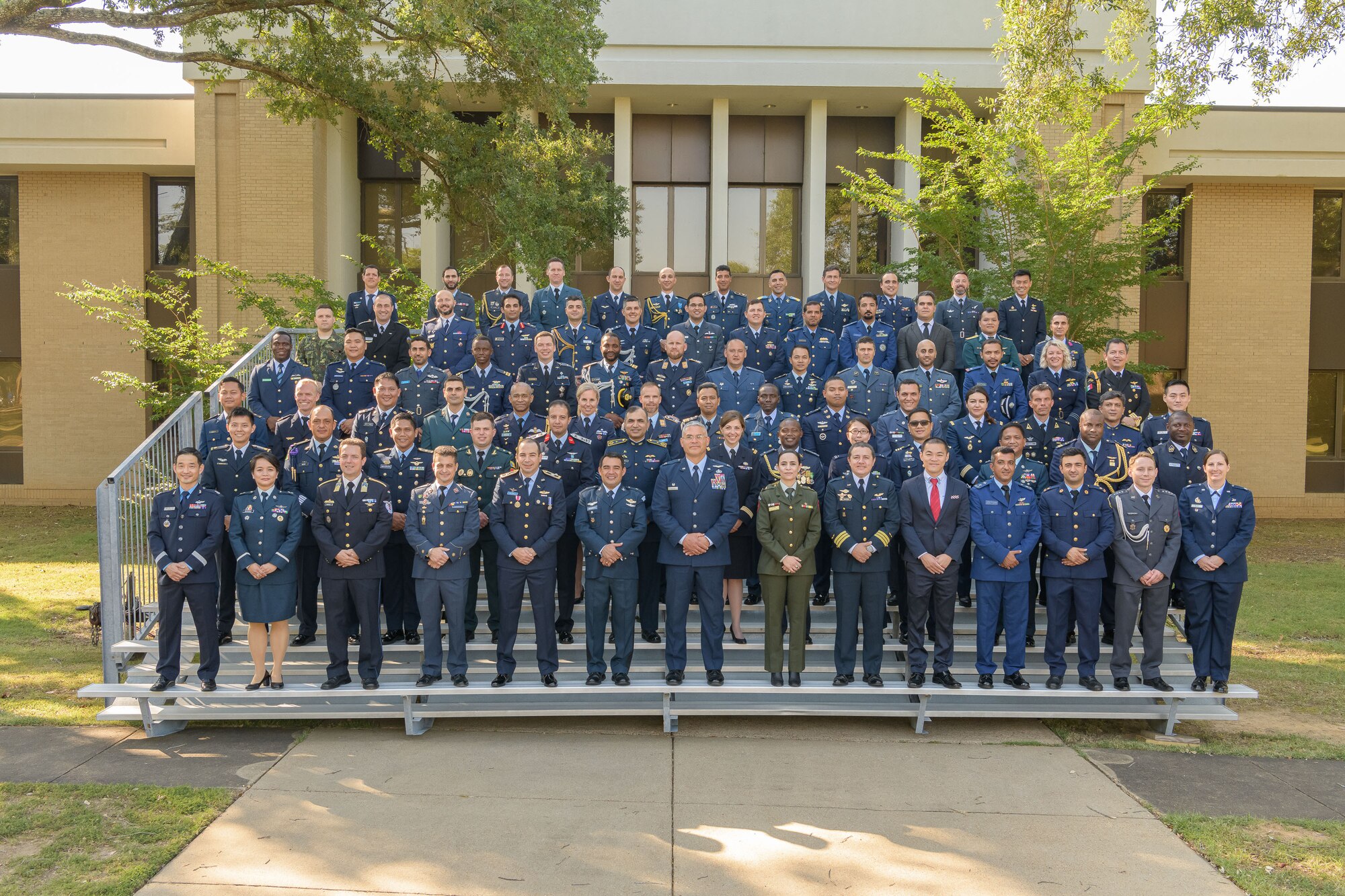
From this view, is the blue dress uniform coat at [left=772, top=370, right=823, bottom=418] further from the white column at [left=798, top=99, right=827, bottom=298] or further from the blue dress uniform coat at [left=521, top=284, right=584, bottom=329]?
the white column at [left=798, top=99, right=827, bottom=298]

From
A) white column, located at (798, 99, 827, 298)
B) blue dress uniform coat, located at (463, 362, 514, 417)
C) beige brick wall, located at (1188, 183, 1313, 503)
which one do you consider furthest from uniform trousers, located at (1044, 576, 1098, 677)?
beige brick wall, located at (1188, 183, 1313, 503)

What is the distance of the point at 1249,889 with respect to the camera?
A: 4953mm

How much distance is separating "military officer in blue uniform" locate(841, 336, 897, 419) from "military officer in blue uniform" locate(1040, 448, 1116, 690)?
7.28 ft

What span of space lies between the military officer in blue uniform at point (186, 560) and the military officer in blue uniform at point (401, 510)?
1258mm

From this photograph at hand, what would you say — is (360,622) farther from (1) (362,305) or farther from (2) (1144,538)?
(2) (1144,538)

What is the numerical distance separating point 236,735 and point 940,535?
5.38m

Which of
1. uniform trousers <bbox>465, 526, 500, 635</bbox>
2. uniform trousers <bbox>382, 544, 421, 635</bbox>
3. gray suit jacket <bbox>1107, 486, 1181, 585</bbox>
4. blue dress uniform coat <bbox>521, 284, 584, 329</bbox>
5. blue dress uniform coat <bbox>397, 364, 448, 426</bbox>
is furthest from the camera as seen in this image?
blue dress uniform coat <bbox>521, 284, 584, 329</bbox>

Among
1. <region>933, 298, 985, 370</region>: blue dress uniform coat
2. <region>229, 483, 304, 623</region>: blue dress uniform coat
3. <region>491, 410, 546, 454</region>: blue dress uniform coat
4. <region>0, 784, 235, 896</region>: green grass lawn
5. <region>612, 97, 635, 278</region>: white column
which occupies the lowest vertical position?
<region>0, 784, 235, 896</region>: green grass lawn

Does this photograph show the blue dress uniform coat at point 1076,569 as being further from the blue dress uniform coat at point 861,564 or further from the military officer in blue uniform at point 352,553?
the military officer in blue uniform at point 352,553

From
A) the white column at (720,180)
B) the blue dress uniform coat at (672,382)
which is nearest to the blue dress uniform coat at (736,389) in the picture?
the blue dress uniform coat at (672,382)

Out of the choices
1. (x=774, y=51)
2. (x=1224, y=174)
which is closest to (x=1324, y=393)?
(x=1224, y=174)

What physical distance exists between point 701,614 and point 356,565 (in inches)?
100

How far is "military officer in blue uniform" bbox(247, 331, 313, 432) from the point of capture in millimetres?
9195

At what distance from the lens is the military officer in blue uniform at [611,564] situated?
727cm
